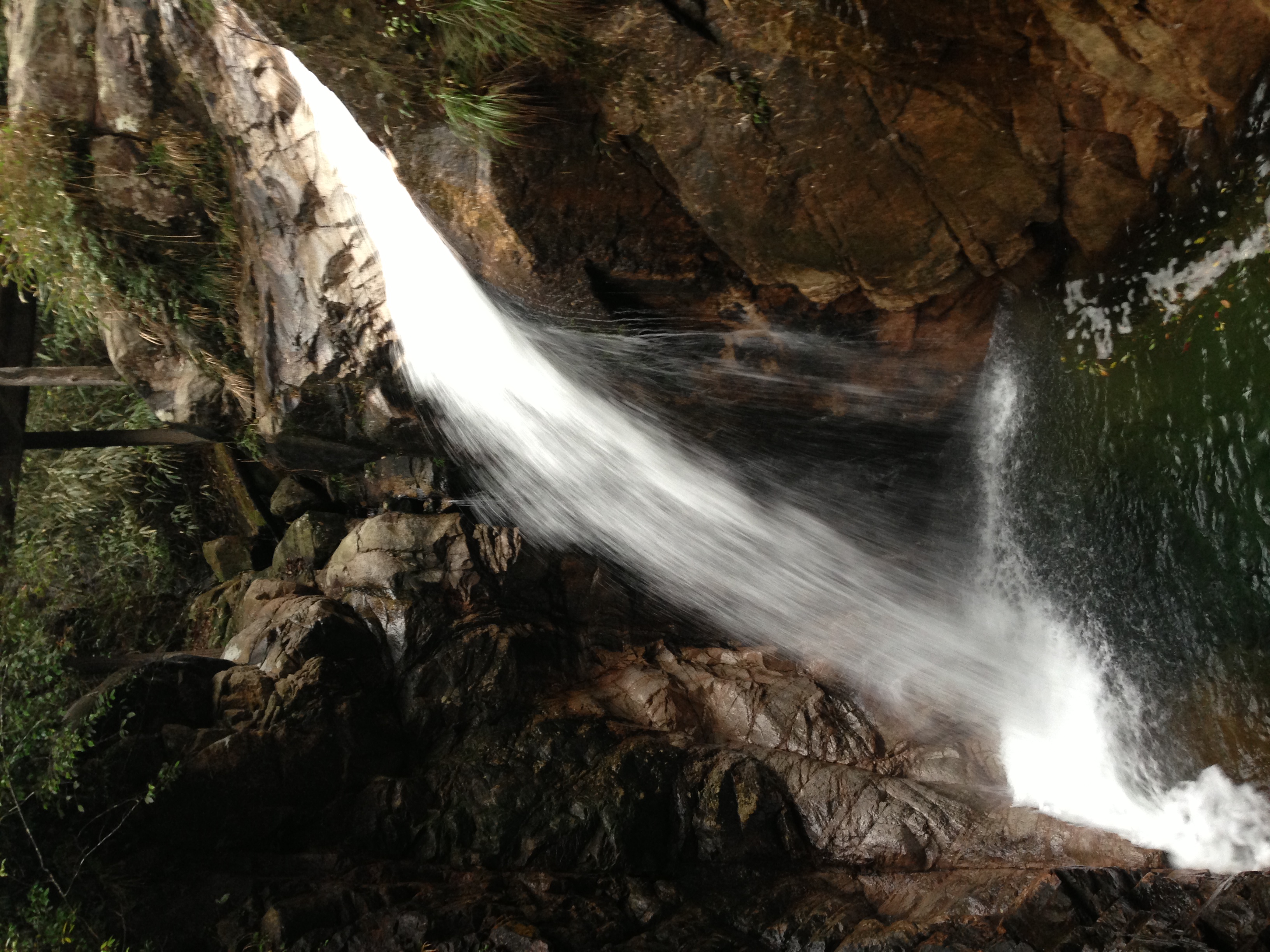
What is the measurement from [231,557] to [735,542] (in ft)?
15.0

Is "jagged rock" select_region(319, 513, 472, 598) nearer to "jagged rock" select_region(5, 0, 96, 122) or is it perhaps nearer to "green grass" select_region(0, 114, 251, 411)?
"green grass" select_region(0, 114, 251, 411)

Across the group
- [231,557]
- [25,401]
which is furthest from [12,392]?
[231,557]

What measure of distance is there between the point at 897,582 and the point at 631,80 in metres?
4.13

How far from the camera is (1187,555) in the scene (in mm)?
5102

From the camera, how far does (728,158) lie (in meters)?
4.87

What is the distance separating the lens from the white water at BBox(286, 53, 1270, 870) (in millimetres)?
5789

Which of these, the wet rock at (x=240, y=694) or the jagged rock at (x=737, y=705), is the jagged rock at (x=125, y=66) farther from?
the jagged rock at (x=737, y=705)

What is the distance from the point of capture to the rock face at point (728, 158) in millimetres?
4410

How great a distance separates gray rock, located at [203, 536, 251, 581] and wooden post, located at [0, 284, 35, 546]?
1586 mm

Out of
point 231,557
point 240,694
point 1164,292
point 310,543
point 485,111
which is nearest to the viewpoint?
point 485,111

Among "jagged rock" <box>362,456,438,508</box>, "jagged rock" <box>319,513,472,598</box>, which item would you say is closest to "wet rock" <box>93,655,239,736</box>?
"jagged rock" <box>319,513,472,598</box>

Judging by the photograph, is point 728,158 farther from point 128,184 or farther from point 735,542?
point 128,184

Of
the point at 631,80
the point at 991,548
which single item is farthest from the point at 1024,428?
the point at 631,80

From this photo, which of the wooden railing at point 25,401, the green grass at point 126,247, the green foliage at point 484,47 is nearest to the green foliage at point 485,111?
the green foliage at point 484,47
